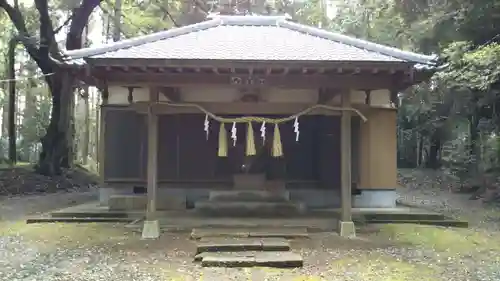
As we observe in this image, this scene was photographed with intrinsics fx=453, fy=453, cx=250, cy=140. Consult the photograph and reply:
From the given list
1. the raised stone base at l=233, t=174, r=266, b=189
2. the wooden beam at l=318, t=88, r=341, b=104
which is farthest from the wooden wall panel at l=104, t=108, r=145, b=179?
the wooden beam at l=318, t=88, r=341, b=104

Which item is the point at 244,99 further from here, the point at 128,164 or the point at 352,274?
the point at 352,274

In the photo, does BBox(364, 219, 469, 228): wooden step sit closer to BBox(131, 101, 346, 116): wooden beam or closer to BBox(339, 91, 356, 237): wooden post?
BBox(339, 91, 356, 237): wooden post

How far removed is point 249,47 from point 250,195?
3205 mm

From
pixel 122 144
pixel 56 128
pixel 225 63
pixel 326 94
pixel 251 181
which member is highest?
pixel 225 63

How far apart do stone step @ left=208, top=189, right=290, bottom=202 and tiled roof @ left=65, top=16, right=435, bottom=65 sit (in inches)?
124

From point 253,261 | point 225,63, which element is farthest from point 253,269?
point 225,63

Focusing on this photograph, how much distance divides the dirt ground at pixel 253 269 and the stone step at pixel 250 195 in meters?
1.69

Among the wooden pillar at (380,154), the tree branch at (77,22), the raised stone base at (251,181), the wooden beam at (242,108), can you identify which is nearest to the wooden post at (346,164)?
the wooden beam at (242,108)

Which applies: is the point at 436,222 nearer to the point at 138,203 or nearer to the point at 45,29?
the point at 138,203

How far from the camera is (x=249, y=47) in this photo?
8.62 metres

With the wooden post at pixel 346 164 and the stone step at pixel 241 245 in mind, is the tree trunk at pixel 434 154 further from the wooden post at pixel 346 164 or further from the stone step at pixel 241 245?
the stone step at pixel 241 245

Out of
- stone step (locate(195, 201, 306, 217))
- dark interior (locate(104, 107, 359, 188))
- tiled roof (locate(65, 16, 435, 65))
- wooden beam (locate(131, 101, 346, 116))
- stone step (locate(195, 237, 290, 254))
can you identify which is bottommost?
stone step (locate(195, 237, 290, 254))

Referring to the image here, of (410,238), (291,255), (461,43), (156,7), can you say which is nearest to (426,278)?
(291,255)

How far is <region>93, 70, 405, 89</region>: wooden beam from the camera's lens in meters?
7.86
